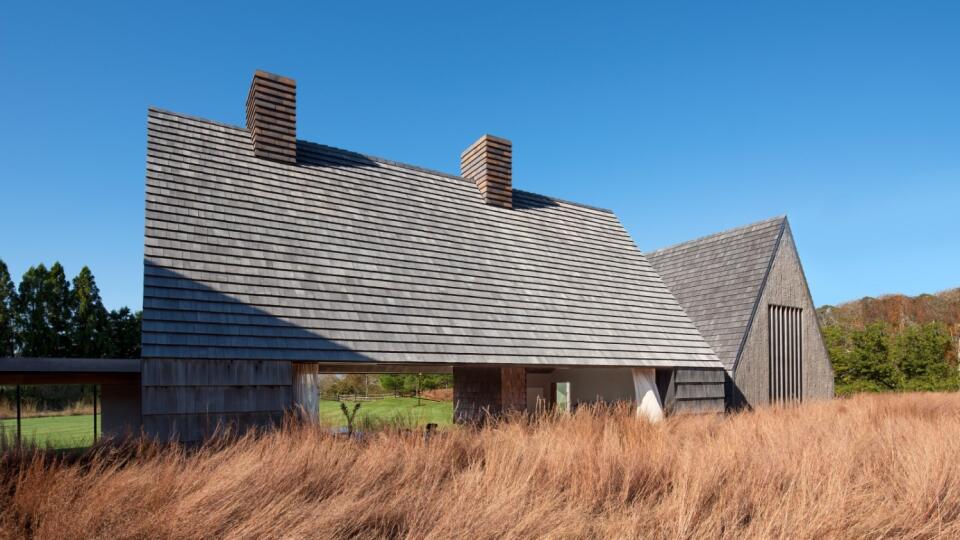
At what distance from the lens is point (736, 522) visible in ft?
16.3

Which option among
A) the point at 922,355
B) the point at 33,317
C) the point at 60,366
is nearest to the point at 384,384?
the point at 33,317

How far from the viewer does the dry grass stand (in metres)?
4.37

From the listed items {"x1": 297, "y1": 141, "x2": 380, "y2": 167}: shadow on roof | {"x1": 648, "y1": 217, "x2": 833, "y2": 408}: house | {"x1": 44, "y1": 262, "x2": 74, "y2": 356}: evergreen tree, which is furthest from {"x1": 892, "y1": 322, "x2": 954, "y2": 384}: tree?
{"x1": 44, "y1": 262, "x2": 74, "y2": 356}: evergreen tree

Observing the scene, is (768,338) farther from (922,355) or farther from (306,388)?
(306,388)

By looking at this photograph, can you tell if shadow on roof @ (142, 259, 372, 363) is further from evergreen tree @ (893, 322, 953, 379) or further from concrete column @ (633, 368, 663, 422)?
evergreen tree @ (893, 322, 953, 379)

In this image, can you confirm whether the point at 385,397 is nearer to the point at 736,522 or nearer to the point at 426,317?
the point at 426,317

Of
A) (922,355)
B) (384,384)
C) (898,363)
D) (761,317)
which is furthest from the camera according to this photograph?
(384,384)

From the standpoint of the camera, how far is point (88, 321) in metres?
25.4

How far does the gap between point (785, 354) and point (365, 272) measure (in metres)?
11.2

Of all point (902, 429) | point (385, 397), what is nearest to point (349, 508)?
point (902, 429)

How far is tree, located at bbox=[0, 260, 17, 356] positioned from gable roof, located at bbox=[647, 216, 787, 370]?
2346cm

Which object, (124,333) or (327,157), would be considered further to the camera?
(124,333)

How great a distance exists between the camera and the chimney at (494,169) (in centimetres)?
1413

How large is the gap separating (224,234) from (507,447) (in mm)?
5450
